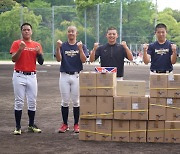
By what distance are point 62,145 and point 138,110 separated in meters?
1.46

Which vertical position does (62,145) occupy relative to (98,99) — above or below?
below

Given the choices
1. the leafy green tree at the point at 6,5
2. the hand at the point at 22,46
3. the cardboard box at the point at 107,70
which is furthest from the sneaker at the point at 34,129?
the leafy green tree at the point at 6,5

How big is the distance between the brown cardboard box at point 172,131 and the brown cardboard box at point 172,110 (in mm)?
70

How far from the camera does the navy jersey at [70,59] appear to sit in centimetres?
755

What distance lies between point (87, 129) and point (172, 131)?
58.8 inches

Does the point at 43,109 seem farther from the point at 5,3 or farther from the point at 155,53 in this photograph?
the point at 5,3

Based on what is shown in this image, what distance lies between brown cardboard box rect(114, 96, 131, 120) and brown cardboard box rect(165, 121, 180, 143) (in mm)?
694

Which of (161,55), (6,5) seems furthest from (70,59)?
(6,5)

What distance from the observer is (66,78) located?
24.8ft

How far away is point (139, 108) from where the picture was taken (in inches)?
275

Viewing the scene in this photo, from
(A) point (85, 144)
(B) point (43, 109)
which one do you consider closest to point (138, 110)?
(A) point (85, 144)

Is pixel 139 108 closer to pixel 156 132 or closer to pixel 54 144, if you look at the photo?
pixel 156 132

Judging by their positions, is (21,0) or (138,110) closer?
(138,110)

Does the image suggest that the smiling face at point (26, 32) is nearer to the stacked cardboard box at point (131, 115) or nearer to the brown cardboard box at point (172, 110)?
the stacked cardboard box at point (131, 115)
